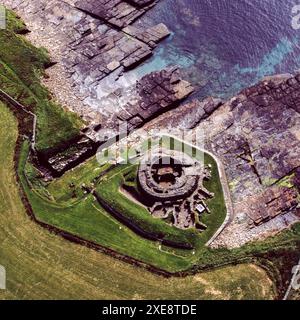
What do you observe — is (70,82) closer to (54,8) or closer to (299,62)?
(54,8)

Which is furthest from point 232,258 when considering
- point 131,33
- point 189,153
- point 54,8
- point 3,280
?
point 54,8

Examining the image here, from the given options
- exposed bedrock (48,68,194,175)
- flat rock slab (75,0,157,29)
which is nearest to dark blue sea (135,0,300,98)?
flat rock slab (75,0,157,29)

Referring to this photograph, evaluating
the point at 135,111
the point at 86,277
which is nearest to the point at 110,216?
the point at 86,277

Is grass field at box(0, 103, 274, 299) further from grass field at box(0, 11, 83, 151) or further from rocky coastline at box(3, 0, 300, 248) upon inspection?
grass field at box(0, 11, 83, 151)

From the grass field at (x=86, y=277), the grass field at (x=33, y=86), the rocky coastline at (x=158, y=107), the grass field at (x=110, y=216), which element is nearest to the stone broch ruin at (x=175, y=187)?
the grass field at (x=110, y=216)

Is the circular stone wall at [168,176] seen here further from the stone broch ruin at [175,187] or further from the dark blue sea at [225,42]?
the dark blue sea at [225,42]
